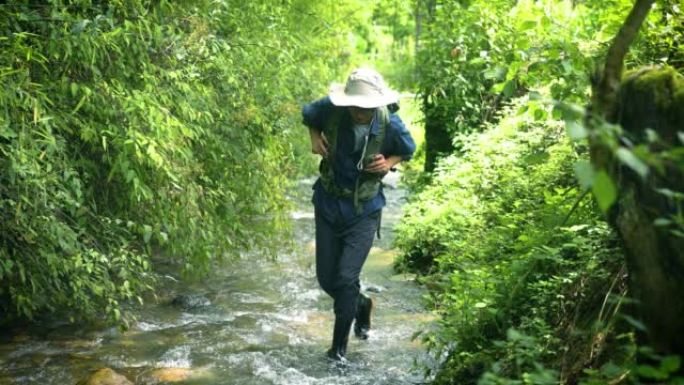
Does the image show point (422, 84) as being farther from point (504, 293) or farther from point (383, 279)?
point (504, 293)

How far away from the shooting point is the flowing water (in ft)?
19.7

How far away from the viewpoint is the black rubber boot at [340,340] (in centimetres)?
627

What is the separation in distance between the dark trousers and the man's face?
77cm

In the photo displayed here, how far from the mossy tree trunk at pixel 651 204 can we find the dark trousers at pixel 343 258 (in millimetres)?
3099

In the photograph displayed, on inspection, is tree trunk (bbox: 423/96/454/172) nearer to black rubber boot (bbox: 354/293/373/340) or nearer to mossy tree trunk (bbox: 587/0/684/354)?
black rubber boot (bbox: 354/293/373/340)

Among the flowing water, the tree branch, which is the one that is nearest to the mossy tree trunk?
the tree branch

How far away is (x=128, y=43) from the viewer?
5.38 metres

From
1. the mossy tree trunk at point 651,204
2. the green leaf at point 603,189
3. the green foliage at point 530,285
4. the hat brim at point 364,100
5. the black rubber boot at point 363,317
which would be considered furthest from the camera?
the black rubber boot at point 363,317

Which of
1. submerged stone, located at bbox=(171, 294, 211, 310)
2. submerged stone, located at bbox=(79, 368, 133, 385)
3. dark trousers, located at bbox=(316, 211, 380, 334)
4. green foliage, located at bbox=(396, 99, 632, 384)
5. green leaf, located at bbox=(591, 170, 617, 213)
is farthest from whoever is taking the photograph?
submerged stone, located at bbox=(171, 294, 211, 310)

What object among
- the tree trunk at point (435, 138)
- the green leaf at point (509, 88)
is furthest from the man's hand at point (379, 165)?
the tree trunk at point (435, 138)

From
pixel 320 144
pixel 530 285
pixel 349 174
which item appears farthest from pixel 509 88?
pixel 320 144

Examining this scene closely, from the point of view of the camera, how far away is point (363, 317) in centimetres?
698

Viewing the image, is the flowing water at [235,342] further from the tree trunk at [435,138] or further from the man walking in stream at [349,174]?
the tree trunk at [435,138]

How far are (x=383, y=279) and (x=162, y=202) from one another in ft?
12.6
